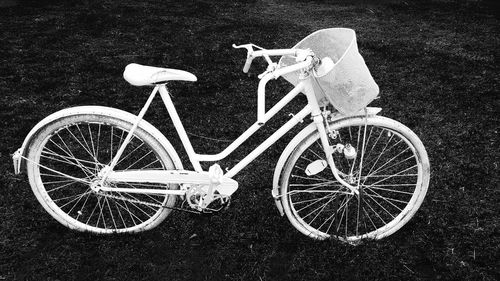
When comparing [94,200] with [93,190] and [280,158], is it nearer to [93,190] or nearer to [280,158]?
[93,190]

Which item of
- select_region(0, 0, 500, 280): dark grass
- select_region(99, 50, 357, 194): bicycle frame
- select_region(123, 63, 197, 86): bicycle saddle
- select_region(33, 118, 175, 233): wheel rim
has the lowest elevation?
select_region(0, 0, 500, 280): dark grass

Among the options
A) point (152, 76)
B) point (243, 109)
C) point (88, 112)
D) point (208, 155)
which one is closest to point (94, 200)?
point (88, 112)

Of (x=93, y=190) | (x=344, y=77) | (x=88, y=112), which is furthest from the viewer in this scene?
(x=93, y=190)

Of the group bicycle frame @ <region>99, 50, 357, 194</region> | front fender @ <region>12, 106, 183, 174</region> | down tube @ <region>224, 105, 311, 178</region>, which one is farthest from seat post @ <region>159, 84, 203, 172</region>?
down tube @ <region>224, 105, 311, 178</region>

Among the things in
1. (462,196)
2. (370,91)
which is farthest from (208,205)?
(462,196)

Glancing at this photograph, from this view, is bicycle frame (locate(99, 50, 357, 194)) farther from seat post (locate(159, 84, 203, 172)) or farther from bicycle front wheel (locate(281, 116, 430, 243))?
bicycle front wheel (locate(281, 116, 430, 243))

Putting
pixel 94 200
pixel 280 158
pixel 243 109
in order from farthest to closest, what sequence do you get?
pixel 243 109, pixel 94 200, pixel 280 158

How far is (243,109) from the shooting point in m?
5.21

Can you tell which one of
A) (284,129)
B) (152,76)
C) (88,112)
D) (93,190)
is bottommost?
(93,190)

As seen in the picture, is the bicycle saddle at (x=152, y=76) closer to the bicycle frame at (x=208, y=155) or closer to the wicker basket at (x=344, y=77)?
the bicycle frame at (x=208, y=155)

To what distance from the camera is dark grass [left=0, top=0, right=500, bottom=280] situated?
332 cm

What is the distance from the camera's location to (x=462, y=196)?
3.96 meters

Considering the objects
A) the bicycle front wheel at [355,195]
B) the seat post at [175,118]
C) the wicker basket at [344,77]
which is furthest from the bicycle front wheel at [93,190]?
the wicker basket at [344,77]

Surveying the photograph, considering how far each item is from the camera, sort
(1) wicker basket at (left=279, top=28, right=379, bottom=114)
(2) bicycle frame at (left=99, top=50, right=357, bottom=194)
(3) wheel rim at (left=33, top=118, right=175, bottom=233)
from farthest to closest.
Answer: (3) wheel rim at (left=33, top=118, right=175, bottom=233) → (2) bicycle frame at (left=99, top=50, right=357, bottom=194) → (1) wicker basket at (left=279, top=28, right=379, bottom=114)
